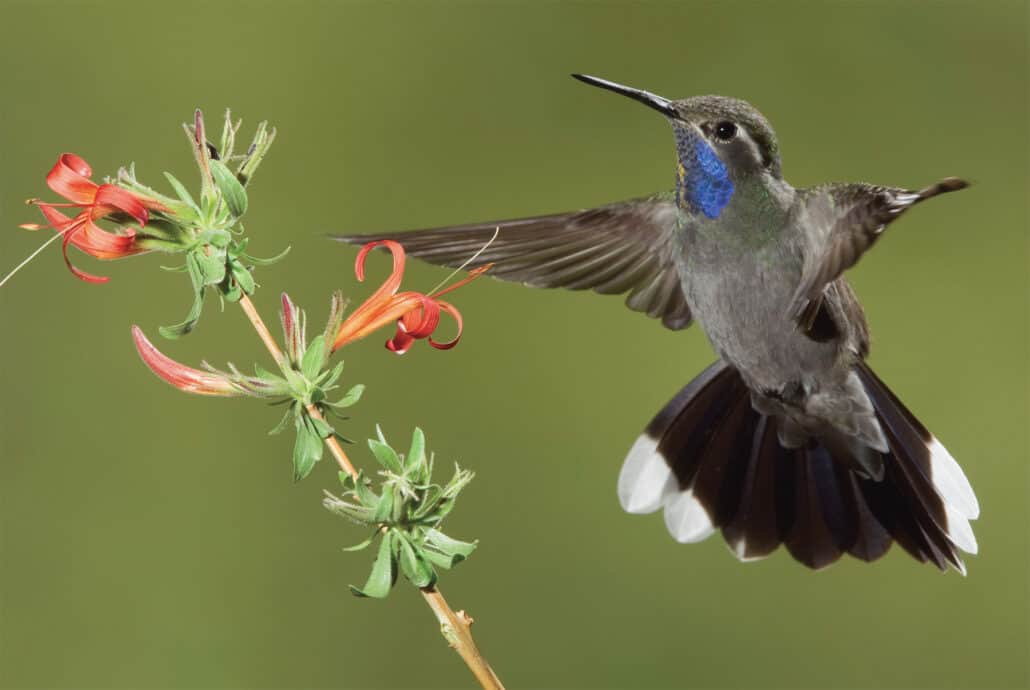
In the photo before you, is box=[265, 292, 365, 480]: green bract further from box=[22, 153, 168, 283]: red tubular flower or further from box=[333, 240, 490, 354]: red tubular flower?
box=[22, 153, 168, 283]: red tubular flower

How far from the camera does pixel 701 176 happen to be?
1.75 metres

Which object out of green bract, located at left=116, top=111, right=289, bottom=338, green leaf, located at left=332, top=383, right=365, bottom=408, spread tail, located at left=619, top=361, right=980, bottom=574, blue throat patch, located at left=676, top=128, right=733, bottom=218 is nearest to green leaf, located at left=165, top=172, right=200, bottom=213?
green bract, located at left=116, top=111, right=289, bottom=338

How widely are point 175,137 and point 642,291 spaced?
5.71ft

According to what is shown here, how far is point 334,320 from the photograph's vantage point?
112 centimetres

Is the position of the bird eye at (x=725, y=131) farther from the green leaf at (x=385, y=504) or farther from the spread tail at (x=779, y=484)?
the green leaf at (x=385, y=504)

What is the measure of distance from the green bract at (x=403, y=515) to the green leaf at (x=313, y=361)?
0.28 ft

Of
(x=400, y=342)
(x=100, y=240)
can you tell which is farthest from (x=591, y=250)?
(x=100, y=240)

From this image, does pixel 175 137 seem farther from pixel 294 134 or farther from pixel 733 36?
pixel 733 36

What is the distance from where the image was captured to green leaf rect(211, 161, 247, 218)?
3.52 ft

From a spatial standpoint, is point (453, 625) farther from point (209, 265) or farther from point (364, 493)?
point (209, 265)

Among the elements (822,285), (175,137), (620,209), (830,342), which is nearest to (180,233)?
(822,285)

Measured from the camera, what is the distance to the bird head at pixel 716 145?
5.56 ft

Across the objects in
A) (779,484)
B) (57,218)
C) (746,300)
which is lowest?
(779,484)

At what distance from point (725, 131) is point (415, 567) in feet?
3.00
